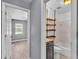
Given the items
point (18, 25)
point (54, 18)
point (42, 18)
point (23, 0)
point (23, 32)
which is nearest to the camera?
point (42, 18)

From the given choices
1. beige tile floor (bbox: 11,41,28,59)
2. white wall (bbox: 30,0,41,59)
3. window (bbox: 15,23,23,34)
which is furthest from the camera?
window (bbox: 15,23,23,34)

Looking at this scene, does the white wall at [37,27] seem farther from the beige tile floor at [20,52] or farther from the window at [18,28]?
the window at [18,28]

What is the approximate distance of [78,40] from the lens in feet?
2.87

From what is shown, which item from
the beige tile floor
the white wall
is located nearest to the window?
the beige tile floor

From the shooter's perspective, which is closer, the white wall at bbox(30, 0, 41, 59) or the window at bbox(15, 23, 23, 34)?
the white wall at bbox(30, 0, 41, 59)

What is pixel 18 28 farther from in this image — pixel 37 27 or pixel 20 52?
pixel 37 27

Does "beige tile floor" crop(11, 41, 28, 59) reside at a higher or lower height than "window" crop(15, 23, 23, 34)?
lower

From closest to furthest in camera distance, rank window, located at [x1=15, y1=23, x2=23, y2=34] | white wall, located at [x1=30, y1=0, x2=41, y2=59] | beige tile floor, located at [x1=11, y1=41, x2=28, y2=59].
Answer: white wall, located at [x1=30, y1=0, x2=41, y2=59]
beige tile floor, located at [x1=11, y1=41, x2=28, y2=59]
window, located at [x1=15, y1=23, x2=23, y2=34]

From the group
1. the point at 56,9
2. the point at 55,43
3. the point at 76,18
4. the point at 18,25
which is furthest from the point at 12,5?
the point at 18,25

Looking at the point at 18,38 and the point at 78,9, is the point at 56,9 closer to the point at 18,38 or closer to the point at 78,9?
the point at 78,9

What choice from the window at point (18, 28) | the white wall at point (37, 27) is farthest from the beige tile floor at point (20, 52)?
the window at point (18, 28)

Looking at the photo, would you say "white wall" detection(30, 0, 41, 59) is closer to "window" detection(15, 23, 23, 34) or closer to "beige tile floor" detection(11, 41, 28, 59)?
"beige tile floor" detection(11, 41, 28, 59)

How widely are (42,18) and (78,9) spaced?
0.63 meters

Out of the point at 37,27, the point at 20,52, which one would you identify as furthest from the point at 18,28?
the point at 37,27
